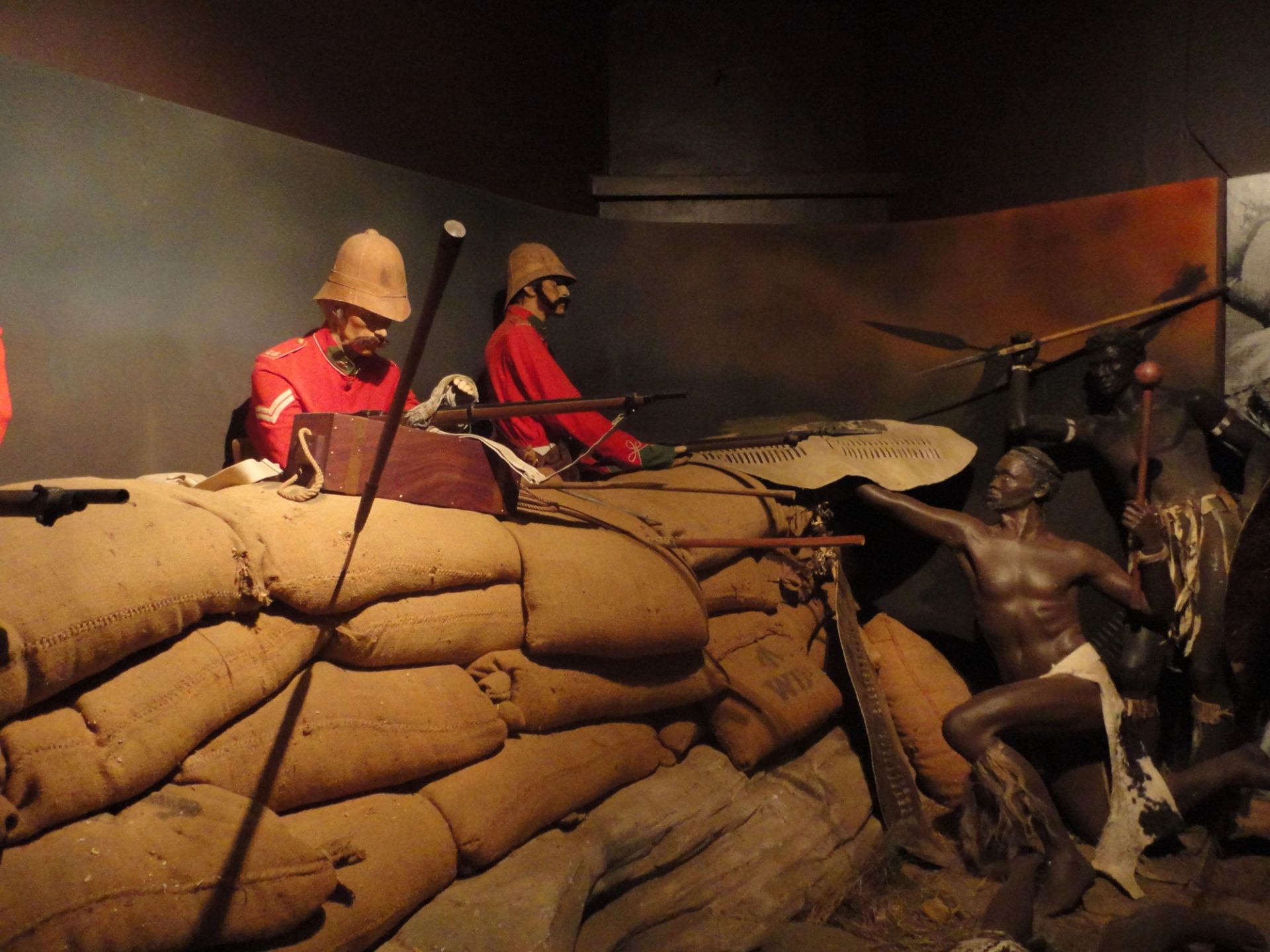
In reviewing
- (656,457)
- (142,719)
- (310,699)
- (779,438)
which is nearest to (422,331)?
(142,719)

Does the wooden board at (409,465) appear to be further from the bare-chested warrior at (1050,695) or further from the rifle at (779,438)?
the bare-chested warrior at (1050,695)

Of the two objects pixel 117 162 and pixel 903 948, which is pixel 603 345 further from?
pixel 903 948

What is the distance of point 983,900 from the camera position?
339 cm

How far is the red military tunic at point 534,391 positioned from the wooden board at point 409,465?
0.89 meters

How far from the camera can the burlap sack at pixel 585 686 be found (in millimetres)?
2738

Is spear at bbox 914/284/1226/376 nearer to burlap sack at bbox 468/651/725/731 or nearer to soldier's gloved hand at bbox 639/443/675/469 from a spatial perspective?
soldier's gloved hand at bbox 639/443/675/469

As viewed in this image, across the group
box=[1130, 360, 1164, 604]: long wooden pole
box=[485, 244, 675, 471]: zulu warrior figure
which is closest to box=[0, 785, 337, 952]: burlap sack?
box=[485, 244, 675, 471]: zulu warrior figure

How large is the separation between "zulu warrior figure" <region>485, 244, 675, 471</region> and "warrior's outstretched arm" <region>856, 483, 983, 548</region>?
93cm

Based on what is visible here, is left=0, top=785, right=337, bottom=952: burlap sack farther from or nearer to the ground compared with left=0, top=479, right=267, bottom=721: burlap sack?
nearer to the ground

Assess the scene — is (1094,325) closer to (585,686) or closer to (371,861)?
(585,686)

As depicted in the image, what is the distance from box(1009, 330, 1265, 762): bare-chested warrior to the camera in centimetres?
402

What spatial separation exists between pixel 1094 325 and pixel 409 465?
3.44 meters

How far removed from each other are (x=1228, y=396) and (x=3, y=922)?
487cm

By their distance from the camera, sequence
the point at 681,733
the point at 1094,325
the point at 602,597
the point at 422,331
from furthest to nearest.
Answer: the point at 1094,325
the point at 681,733
the point at 602,597
the point at 422,331
